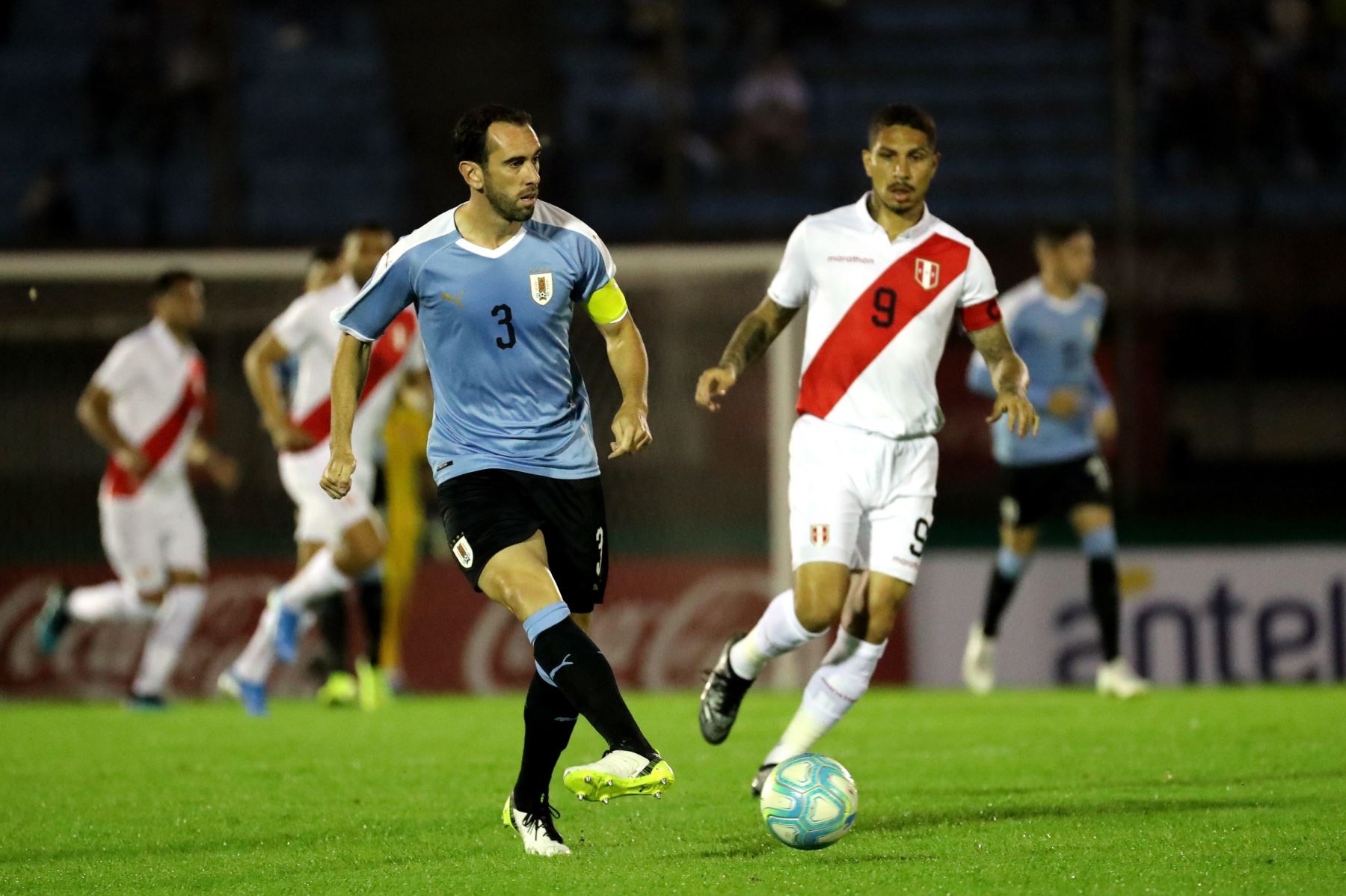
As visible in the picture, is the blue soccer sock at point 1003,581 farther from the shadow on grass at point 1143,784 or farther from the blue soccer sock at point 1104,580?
the shadow on grass at point 1143,784

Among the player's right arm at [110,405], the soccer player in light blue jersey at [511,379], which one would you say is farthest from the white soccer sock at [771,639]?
the player's right arm at [110,405]

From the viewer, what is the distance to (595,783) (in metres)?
5.01

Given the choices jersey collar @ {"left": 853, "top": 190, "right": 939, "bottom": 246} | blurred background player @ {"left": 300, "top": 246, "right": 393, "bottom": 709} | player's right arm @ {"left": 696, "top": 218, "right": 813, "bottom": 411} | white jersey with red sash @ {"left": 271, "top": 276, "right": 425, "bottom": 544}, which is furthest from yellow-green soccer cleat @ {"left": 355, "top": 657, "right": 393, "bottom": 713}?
jersey collar @ {"left": 853, "top": 190, "right": 939, "bottom": 246}

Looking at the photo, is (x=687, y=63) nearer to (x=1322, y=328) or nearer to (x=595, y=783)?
(x=1322, y=328)

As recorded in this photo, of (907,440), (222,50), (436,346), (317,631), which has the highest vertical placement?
(222,50)

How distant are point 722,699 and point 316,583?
159 inches

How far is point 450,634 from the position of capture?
12.5 m

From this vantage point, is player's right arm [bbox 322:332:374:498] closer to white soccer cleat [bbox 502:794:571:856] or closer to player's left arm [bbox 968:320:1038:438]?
white soccer cleat [bbox 502:794:571:856]

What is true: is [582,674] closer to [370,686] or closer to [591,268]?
[591,268]

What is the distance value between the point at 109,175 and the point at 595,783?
605 inches

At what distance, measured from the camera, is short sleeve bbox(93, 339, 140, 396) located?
11070 millimetres

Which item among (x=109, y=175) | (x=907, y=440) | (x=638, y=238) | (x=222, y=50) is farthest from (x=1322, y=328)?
(x=907, y=440)

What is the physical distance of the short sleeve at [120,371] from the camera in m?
11.1

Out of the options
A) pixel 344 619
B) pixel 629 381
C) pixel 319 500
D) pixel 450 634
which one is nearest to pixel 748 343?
pixel 629 381
